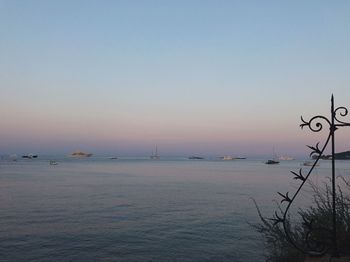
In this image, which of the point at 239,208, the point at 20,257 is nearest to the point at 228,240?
the point at 20,257

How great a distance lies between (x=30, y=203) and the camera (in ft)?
115

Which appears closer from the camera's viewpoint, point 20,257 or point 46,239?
point 20,257

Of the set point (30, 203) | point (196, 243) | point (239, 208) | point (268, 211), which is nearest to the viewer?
point (196, 243)

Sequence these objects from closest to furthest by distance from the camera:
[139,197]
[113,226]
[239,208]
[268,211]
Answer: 1. [113,226]
2. [268,211]
3. [239,208]
4. [139,197]

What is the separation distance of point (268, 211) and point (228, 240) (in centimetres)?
997

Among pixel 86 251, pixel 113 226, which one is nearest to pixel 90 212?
pixel 113 226

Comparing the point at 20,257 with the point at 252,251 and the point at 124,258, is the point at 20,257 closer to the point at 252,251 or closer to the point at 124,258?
the point at 124,258

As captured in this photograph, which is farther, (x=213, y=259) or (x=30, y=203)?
(x=30, y=203)

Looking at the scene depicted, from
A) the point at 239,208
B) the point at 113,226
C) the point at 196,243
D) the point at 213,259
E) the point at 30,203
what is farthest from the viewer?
the point at 30,203

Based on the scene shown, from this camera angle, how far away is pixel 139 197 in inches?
1550

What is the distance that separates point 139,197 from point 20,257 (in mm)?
22851

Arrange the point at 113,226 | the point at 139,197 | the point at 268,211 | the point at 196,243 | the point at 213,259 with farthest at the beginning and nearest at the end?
the point at 139,197
the point at 268,211
the point at 113,226
the point at 196,243
the point at 213,259

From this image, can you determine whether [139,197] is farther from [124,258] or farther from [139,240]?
[124,258]

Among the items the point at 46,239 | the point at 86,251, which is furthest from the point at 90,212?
the point at 86,251
